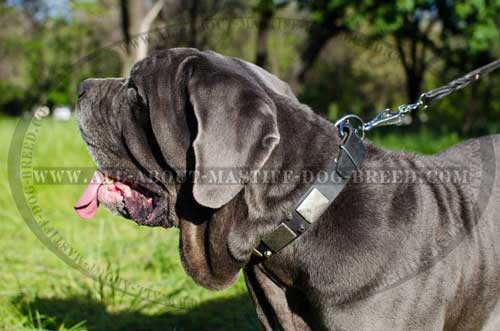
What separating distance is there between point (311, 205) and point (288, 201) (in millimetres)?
89

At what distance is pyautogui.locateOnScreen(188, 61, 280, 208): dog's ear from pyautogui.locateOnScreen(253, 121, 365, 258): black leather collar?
22 cm

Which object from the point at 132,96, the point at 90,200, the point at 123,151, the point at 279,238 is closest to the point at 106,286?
the point at 90,200

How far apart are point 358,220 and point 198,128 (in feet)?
2.24

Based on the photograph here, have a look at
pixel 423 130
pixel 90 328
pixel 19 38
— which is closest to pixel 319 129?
pixel 90 328

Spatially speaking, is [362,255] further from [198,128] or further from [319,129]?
[198,128]

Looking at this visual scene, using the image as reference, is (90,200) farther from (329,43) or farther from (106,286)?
(329,43)

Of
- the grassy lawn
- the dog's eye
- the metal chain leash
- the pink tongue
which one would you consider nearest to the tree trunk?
the grassy lawn

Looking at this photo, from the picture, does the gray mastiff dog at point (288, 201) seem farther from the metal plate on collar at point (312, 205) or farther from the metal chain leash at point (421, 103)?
the metal chain leash at point (421, 103)

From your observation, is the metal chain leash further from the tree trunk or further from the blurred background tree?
the tree trunk

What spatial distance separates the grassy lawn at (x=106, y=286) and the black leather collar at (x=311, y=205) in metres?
1.64

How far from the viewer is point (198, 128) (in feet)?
7.11

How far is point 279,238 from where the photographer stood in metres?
2.21

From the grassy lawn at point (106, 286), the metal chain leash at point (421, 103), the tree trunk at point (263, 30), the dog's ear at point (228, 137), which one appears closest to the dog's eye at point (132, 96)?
the dog's ear at point (228, 137)

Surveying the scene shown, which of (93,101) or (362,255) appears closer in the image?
(362,255)
